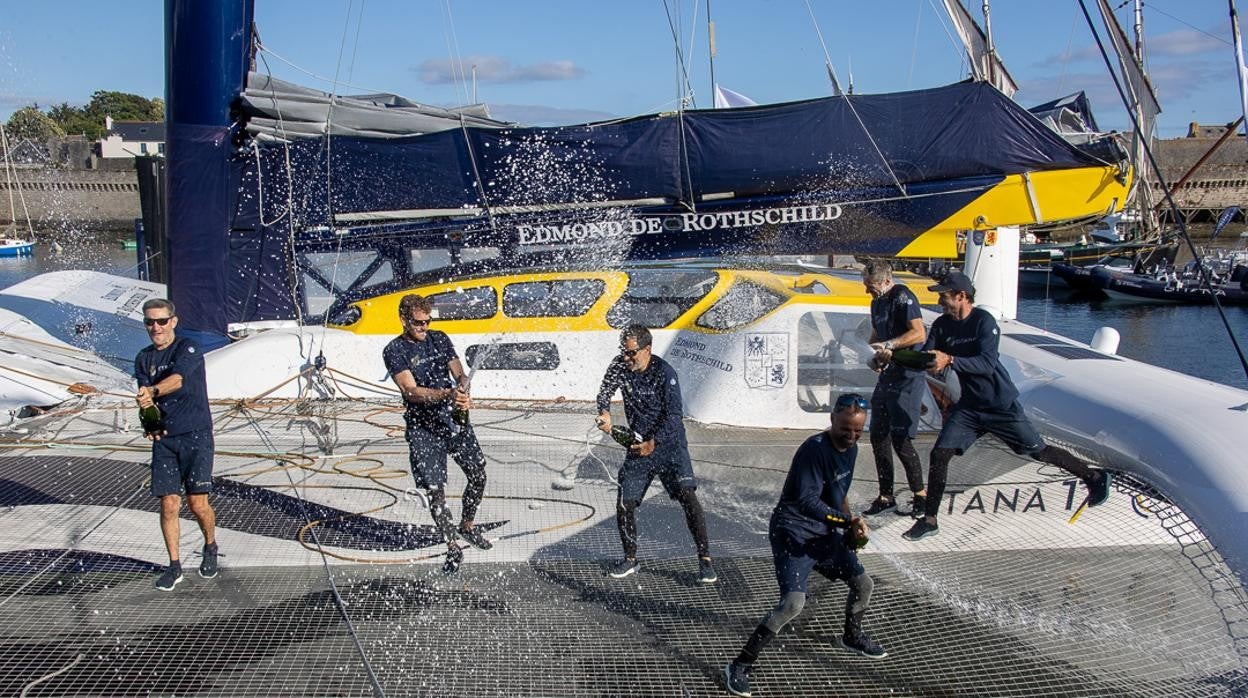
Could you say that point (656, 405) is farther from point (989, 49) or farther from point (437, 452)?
point (989, 49)

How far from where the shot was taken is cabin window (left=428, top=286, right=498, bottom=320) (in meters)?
8.82

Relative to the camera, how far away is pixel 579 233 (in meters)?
9.17

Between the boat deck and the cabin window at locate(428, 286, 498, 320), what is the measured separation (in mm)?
1680

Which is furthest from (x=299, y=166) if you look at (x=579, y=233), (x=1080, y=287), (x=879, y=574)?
(x=1080, y=287)

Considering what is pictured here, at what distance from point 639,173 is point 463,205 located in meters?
1.66

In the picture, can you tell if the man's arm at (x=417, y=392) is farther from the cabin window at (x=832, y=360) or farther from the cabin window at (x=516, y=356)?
the cabin window at (x=832, y=360)

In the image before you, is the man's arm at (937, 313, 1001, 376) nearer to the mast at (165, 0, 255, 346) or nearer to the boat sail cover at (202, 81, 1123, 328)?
the boat sail cover at (202, 81, 1123, 328)

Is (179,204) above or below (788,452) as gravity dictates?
above

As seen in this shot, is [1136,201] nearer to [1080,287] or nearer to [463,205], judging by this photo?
[463,205]

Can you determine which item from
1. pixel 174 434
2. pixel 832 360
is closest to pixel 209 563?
pixel 174 434

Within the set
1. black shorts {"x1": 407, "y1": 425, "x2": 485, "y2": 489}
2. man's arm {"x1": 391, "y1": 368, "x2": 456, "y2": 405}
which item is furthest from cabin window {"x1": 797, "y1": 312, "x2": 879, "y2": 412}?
man's arm {"x1": 391, "y1": 368, "x2": 456, "y2": 405}

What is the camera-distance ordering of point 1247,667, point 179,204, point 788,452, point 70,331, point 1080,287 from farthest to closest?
point 1080,287 → point 70,331 → point 179,204 → point 788,452 → point 1247,667

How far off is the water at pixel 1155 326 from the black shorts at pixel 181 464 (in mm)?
15151

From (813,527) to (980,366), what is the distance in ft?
6.58
